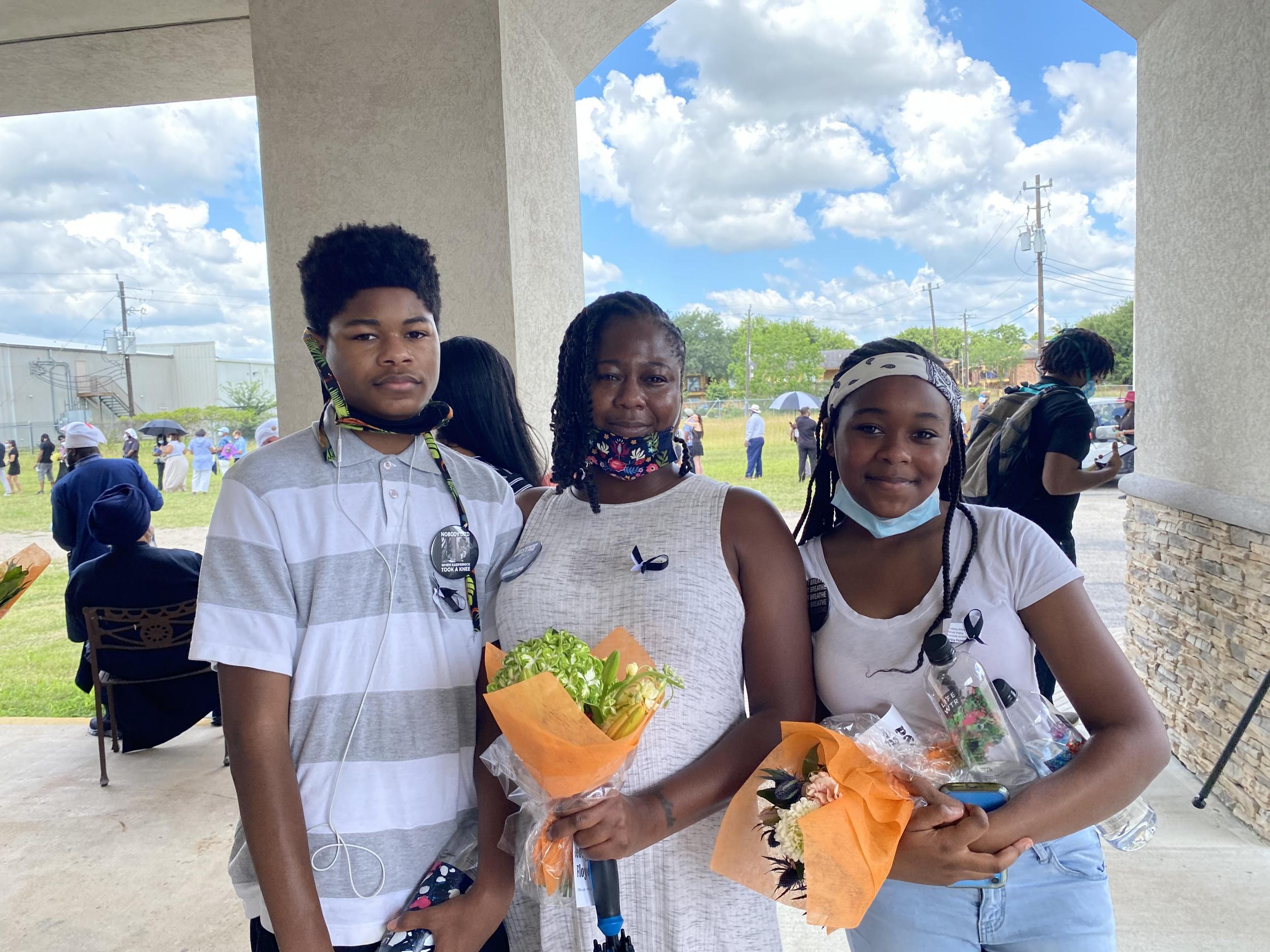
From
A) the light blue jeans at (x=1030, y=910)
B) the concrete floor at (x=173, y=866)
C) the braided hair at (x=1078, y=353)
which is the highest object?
the braided hair at (x=1078, y=353)

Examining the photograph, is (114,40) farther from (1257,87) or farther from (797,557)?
(1257,87)

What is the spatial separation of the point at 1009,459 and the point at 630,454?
264 centimetres

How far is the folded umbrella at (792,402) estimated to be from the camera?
17484 millimetres

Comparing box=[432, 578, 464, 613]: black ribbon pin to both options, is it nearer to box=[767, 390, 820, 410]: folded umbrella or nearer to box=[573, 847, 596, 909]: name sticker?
box=[573, 847, 596, 909]: name sticker

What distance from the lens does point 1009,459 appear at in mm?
3576

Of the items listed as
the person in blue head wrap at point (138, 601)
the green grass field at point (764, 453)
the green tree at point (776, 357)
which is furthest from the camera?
the green tree at point (776, 357)

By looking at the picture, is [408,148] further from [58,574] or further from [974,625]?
[58,574]

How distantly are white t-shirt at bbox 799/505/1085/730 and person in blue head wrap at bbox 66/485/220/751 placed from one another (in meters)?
3.72

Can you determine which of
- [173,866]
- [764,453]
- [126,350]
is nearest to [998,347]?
[764,453]

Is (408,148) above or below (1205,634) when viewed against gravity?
above

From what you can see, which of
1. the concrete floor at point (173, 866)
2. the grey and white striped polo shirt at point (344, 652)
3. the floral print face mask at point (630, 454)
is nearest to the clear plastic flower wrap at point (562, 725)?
the grey and white striped polo shirt at point (344, 652)

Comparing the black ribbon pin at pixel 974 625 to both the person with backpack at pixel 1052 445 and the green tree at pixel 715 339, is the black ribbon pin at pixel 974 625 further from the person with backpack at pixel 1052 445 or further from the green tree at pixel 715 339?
the green tree at pixel 715 339

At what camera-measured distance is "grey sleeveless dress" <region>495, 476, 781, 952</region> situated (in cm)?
136

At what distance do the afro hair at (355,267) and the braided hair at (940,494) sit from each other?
0.82 m
